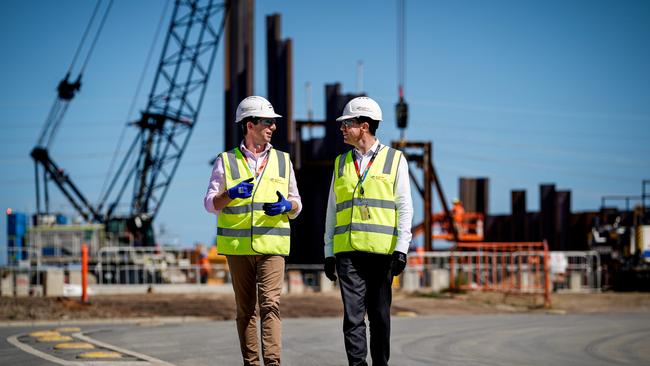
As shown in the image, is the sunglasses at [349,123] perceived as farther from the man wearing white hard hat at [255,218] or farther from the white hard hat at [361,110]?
the man wearing white hard hat at [255,218]

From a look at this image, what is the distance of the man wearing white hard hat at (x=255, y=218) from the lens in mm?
7281

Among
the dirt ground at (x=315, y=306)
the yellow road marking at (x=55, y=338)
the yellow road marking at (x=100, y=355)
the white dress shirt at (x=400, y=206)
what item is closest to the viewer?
the white dress shirt at (x=400, y=206)

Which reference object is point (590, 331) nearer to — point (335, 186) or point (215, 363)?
point (215, 363)

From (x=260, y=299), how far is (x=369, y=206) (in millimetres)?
1009

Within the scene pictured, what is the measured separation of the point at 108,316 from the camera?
61.0 ft

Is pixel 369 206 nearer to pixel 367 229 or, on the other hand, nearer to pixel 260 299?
pixel 367 229

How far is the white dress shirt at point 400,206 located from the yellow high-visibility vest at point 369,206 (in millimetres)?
34

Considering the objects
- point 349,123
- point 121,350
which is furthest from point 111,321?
point 349,123

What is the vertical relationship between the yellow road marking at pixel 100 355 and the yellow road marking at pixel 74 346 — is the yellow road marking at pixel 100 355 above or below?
above

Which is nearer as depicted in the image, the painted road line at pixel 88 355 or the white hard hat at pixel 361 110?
the white hard hat at pixel 361 110

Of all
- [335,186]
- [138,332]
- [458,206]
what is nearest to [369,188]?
[335,186]

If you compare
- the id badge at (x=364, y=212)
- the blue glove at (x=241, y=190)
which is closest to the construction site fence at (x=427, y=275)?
the id badge at (x=364, y=212)

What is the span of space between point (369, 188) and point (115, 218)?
48.5 meters

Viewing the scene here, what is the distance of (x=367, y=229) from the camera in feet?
23.5
